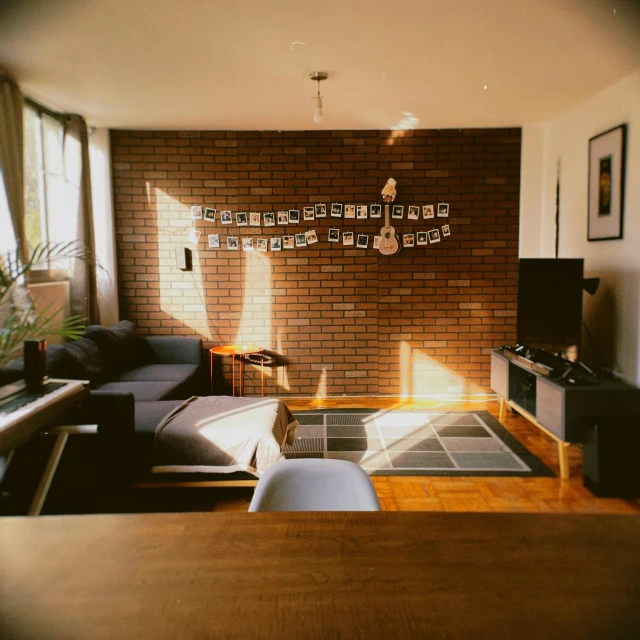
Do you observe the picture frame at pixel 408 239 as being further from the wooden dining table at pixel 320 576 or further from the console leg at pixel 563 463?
the wooden dining table at pixel 320 576

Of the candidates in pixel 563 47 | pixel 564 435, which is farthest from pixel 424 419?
pixel 563 47

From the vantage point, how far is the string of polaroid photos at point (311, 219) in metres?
5.28

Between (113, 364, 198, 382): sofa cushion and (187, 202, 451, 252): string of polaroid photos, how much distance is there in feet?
4.23

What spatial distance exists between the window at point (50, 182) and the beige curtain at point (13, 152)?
20.5 inches

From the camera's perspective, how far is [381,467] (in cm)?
354

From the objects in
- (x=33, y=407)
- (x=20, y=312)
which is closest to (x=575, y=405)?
(x=33, y=407)

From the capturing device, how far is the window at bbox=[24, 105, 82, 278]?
4.26 meters

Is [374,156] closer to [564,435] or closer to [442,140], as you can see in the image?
[442,140]

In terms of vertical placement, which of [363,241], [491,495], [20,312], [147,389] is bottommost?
[491,495]

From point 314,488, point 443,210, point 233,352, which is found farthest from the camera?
point 443,210

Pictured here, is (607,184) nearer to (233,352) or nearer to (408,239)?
(408,239)

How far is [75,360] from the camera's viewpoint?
11.9ft

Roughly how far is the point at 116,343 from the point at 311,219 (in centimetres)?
216

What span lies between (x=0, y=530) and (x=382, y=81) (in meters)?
3.53
